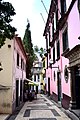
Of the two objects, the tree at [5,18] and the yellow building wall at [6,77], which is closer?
the tree at [5,18]

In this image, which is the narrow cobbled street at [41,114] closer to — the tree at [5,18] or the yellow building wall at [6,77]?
the yellow building wall at [6,77]

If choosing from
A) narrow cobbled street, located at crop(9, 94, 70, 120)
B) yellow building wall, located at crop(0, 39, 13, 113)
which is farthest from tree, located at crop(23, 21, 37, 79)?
yellow building wall, located at crop(0, 39, 13, 113)

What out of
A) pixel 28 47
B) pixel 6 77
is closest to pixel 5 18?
pixel 6 77

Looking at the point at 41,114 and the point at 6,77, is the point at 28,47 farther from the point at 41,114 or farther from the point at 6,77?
the point at 41,114

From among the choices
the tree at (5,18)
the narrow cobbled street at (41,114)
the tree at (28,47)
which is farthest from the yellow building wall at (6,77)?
the tree at (28,47)

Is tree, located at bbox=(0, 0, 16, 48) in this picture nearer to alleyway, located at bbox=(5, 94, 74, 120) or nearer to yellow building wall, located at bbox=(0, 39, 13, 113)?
alleyway, located at bbox=(5, 94, 74, 120)

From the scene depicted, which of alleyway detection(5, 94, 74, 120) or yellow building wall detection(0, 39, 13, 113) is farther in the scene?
yellow building wall detection(0, 39, 13, 113)

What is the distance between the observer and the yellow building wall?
52.7ft

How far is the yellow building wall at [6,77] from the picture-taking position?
52.7 feet

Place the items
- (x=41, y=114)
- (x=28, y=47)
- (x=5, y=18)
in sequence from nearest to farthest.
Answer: (x=5, y=18)
(x=41, y=114)
(x=28, y=47)

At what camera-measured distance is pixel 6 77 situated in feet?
53.9

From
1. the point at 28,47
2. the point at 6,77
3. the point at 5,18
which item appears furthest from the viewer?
the point at 28,47

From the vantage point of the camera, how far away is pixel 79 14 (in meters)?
11.9

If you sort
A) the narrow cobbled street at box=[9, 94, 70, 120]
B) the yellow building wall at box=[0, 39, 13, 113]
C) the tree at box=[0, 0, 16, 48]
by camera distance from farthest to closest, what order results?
the yellow building wall at box=[0, 39, 13, 113] → the narrow cobbled street at box=[9, 94, 70, 120] → the tree at box=[0, 0, 16, 48]
